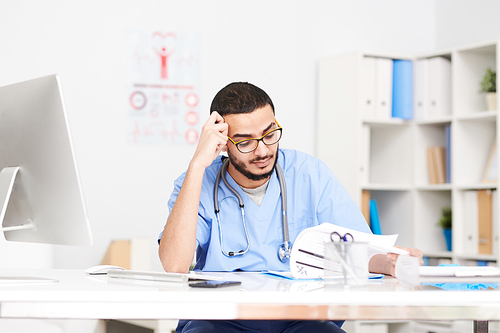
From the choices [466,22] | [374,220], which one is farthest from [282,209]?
[466,22]

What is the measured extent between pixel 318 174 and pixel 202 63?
1.51m

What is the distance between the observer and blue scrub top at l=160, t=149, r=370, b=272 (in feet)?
4.82

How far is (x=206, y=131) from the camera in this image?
1.53 metres

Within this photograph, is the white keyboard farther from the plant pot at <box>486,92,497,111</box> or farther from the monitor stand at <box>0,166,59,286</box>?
the plant pot at <box>486,92,497,111</box>

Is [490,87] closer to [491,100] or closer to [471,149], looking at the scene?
[491,100]

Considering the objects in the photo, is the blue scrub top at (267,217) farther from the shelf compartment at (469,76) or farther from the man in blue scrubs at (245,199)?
the shelf compartment at (469,76)

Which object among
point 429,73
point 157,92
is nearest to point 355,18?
point 429,73

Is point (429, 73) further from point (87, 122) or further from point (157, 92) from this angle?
point (87, 122)

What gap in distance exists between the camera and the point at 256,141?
1517 millimetres

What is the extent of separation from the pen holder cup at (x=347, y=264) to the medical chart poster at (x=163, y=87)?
6.64 feet

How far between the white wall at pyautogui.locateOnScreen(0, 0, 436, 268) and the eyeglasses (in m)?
1.34

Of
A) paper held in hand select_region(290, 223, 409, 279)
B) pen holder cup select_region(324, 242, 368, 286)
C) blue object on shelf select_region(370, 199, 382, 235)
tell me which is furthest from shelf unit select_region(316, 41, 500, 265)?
pen holder cup select_region(324, 242, 368, 286)

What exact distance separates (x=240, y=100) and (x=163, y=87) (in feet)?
4.37

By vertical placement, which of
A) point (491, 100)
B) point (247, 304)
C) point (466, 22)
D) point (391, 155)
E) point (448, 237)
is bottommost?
point (448, 237)
